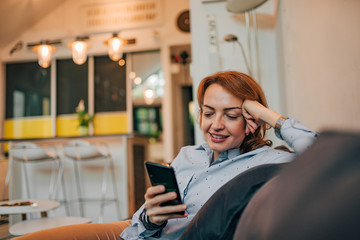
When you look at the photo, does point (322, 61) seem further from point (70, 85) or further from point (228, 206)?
point (70, 85)

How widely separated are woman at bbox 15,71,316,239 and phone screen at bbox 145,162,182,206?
174 mm

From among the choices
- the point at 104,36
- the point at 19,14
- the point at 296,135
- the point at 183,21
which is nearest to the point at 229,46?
the point at 296,135

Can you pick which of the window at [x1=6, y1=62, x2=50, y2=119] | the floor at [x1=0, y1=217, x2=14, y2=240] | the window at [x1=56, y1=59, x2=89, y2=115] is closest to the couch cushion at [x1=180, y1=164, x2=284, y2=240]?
the floor at [x1=0, y1=217, x2=14, y2=240]

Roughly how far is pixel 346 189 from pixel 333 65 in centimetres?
149

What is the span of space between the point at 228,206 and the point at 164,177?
Answer: 0.92 ft

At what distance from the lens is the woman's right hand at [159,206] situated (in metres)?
0.90

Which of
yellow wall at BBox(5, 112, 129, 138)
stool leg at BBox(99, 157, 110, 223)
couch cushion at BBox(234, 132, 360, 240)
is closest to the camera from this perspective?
couch cushion at BBox(234, 132, 360, 240)

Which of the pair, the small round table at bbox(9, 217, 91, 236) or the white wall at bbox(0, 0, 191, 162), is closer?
the small round table at bbox(9, 217, 91, 236)

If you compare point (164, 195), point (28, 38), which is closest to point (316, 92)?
point (164, 195)

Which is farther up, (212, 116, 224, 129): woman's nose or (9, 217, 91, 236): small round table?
(212, 116, 224, 129): woman's nose

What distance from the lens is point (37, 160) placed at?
3.61 meters

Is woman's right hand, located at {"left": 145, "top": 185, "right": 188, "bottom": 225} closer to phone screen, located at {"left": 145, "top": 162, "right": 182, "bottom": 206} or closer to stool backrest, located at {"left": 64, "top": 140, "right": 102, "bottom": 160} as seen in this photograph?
phone screen, located at {"left": 145, "top": 162, "right": 182, "bottom": 206}

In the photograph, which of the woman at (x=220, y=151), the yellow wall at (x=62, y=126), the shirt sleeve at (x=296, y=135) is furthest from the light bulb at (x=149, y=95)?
the shirt sleeve at (x=296, y=135)

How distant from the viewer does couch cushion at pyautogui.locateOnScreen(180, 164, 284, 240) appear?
64cm
